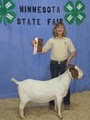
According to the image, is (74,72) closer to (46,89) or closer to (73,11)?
(46,89)

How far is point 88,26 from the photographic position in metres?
4.02

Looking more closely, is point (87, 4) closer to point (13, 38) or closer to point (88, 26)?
point (88, 26)

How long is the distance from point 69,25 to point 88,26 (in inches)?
11.0

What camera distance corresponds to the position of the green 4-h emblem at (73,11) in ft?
12.7

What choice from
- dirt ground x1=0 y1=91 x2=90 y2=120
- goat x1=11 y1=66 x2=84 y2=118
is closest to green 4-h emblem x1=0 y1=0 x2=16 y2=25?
goat x1=11 y1=66 x2=84 y2=118

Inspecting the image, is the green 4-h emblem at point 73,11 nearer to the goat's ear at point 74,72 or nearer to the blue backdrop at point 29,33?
the blue backdrop at point 29,33

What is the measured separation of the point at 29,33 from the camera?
3.83 m

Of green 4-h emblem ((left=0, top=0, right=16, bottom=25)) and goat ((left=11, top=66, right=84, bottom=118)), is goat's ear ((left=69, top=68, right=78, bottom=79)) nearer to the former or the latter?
goat ((left=11, top=66, right=84, bottom=118))

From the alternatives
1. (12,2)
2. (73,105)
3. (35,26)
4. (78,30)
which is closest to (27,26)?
(35,26)

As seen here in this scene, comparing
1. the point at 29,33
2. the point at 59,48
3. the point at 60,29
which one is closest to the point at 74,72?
the point at 59,48

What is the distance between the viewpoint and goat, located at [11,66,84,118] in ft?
10.4

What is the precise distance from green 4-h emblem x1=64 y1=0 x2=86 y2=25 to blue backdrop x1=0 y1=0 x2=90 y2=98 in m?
0.01

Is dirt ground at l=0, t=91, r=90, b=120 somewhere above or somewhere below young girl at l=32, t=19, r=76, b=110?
below

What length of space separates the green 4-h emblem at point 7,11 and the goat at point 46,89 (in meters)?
0.89
